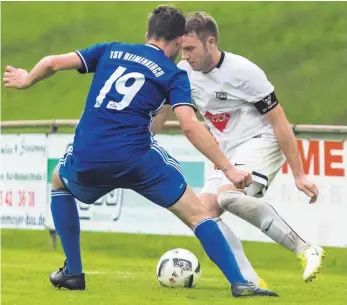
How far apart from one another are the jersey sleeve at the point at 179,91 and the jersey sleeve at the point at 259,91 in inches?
48.3

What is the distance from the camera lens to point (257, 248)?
1343 cm

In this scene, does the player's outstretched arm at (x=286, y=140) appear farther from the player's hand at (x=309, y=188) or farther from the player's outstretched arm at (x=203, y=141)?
the player's outstretched arm at (x=203, y=141)

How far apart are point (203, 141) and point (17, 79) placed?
56.4 inches

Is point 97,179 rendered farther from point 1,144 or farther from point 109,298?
point 1,144

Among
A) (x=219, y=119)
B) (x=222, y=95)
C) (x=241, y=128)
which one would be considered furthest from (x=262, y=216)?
(x=222, y=95)

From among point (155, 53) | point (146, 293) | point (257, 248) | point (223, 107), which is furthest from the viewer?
point (257, 248)

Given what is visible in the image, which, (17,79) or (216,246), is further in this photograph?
(17,79)

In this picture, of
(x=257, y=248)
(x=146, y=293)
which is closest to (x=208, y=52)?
(x=146, y=293)

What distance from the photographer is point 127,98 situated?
23.6 ft

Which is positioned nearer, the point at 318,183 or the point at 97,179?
the point at 97,179

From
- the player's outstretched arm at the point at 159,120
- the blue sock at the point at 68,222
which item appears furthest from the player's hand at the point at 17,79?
the player's outstretched arm at the point at 159,120

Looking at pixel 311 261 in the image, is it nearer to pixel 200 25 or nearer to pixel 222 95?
pixel 222 95

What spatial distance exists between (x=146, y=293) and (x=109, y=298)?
517mm

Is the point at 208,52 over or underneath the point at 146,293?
over
